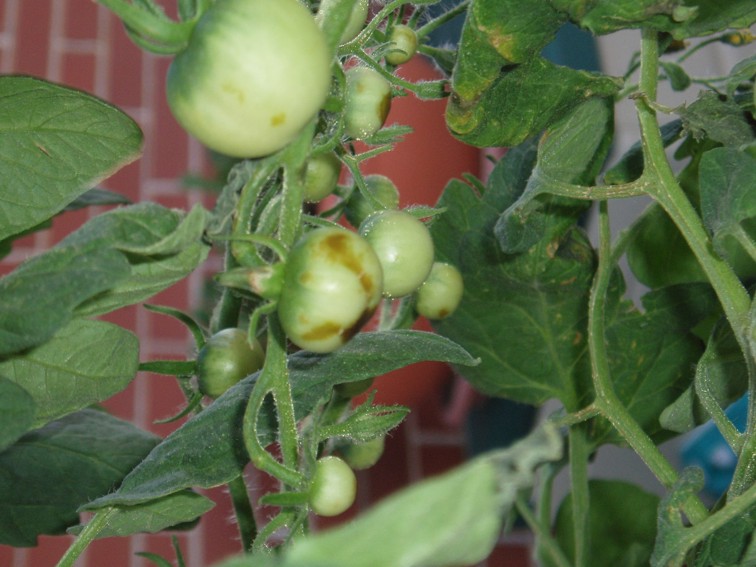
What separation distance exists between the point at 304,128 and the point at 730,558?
180mm

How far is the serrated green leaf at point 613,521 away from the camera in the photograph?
43cm

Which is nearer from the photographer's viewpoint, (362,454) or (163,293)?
(362,454)

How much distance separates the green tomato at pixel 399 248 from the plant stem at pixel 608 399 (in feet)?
0.31

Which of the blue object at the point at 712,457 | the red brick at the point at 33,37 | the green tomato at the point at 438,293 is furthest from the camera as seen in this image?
the red brick at the point at 33,37

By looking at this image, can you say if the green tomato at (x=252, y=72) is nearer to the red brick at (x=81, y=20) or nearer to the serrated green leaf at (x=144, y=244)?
the serrated green leaf at (x=144, y=244)

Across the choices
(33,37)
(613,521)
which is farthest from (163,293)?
(613,521)

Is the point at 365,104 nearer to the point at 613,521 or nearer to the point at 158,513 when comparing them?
the point at 158,513

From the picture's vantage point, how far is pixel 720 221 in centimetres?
26

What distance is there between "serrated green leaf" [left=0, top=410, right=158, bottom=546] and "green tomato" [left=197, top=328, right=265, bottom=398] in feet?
0.20

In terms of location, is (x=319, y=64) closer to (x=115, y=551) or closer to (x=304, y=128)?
(x=304, y=128)

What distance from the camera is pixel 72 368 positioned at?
0.27 meters

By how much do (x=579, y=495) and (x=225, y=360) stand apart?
157 millimetres

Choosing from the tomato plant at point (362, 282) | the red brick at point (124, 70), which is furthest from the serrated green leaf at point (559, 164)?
the red brick at point (124, 70)

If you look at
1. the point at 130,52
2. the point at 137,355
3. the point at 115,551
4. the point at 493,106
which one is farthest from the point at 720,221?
the point at 130,52
